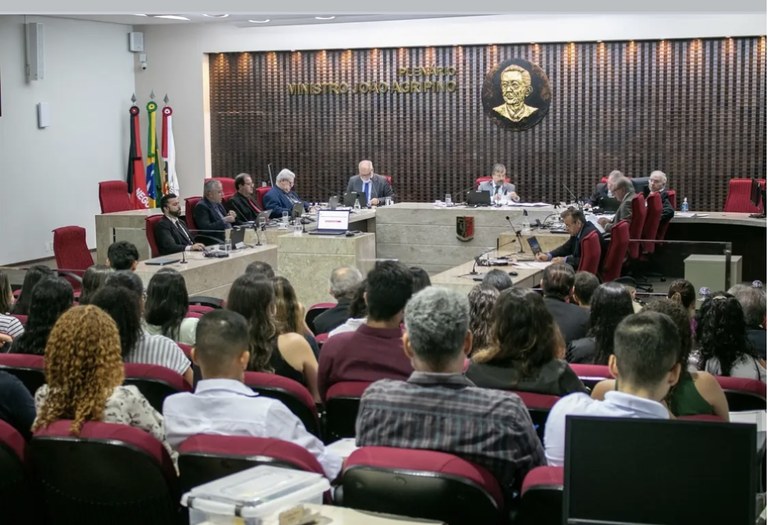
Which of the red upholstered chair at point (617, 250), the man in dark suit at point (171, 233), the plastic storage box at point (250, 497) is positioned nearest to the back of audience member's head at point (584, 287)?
the red upholstered chair at point (617, 250)

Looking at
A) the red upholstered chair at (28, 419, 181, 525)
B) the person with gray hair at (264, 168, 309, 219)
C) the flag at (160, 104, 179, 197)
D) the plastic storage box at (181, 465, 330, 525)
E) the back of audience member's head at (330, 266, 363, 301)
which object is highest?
the flag at (160, 104, 179, 197)

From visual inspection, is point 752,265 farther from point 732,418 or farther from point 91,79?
point 91,79

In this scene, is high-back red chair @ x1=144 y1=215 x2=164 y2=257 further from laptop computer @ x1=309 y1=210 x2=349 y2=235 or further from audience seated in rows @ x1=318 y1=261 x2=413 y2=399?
audience seated in rows @ x1=318 y1=261 x2=413 y2=399

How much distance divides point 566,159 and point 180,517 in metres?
12.2

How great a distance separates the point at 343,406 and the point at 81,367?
0.95 meters

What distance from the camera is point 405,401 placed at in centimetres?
303

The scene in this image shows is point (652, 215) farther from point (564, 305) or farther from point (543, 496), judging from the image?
point (543, 496)

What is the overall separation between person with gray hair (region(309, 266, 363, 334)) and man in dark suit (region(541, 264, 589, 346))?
106 cm

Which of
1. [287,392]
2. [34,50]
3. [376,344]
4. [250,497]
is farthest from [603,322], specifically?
[34,50]

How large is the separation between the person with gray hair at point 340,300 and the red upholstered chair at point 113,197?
25.3ft

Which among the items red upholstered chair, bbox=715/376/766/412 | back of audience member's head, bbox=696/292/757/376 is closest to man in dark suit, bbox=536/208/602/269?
back of audience member's head, bbox=696/292/757/376

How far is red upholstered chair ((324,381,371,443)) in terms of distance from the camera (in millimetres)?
3740

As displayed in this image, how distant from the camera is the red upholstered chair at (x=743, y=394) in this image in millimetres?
3832

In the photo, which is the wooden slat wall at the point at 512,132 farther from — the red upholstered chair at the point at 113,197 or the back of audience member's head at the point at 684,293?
the back of audience member's head at the point at 684,293
